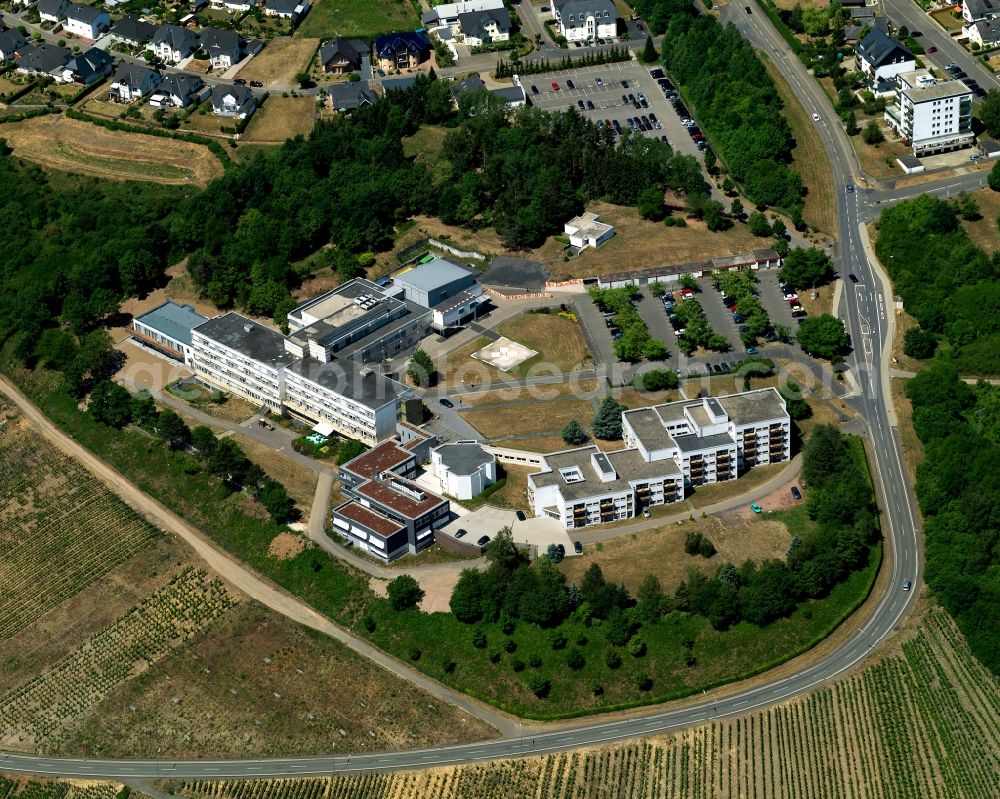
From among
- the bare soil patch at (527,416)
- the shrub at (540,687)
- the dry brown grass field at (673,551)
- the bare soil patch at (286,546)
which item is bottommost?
the shrub at (540,687)

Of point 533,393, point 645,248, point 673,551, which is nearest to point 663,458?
point 673,551

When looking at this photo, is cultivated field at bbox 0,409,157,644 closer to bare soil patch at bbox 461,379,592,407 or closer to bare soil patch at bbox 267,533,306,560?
bare soil patch at bbox 267,533,306,560

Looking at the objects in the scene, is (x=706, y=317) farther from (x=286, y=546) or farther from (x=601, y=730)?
(x=601, y=730)

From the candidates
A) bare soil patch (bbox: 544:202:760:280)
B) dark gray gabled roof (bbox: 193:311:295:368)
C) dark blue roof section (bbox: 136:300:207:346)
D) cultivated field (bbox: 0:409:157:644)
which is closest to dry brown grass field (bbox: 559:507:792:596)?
dark gray gabled roof (bbox: 193:311:295:368)

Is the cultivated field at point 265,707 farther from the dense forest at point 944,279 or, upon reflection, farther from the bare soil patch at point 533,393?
the dense forest at point 944,279

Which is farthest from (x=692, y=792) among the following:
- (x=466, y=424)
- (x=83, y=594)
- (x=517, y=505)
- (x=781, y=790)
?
(x=83, y=594)

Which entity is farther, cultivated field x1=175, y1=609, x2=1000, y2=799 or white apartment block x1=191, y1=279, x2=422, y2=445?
white apartment block x1=191, y1=279, x2=422, y2=445

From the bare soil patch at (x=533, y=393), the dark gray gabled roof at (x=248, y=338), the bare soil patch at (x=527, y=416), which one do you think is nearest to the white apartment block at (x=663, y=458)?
the bare soil patch at (x=527, y=416)
